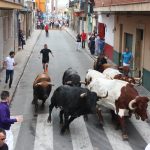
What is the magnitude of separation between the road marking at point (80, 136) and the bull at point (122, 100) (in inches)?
30.2

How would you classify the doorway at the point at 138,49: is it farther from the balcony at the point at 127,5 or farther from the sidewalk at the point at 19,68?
the sidewalk at the point at 19,68

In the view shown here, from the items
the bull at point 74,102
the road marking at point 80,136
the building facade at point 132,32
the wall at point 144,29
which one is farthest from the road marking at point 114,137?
the wall at point 144,29

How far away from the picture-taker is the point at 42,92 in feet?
51.9

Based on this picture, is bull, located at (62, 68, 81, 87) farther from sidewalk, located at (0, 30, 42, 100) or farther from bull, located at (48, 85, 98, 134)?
sidewalk, located at (0, 30, 42, 100)

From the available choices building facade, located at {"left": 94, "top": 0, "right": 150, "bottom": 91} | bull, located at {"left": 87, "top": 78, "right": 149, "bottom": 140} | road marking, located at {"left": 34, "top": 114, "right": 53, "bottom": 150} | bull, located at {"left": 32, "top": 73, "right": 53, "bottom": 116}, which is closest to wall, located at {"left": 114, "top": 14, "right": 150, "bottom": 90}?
building facade, located at {"left": 94, "top": 0, "right": 150, "bottom": 91}

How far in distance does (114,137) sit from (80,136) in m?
1.00

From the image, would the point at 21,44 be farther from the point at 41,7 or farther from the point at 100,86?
the point at 41,7

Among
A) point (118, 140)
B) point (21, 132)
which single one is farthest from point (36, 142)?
point (118, 140)

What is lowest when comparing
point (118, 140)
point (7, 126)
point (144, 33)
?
point (118, 140)

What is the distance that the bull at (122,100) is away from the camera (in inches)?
500

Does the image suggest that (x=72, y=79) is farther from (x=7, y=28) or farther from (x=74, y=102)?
(x=7, y=28)

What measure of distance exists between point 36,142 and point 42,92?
3362 millimetres

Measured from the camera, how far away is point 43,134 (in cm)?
1345

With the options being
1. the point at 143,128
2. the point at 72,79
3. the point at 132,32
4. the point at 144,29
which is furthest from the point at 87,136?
the point at 132,32
